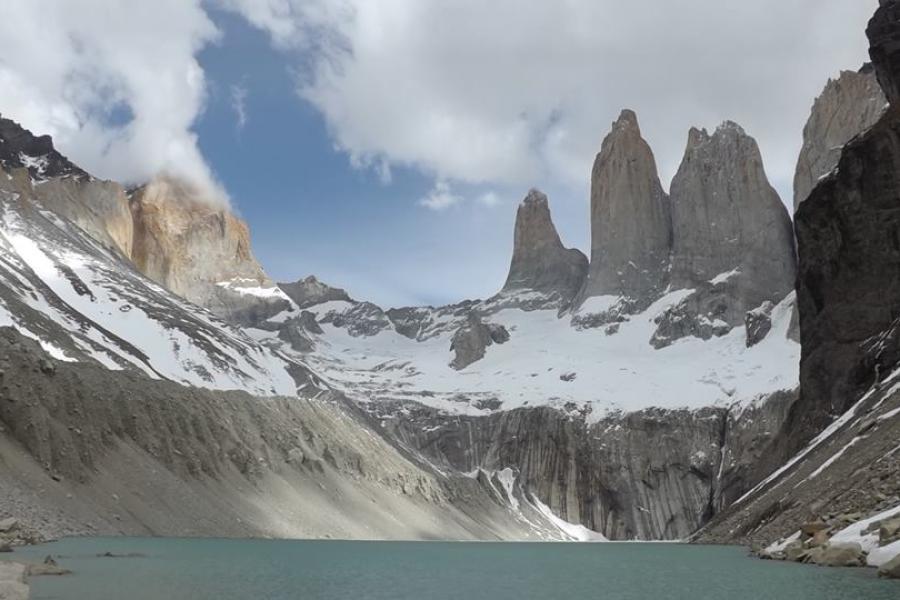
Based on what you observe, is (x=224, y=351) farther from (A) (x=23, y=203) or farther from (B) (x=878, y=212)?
(B) (x=878, y=212)

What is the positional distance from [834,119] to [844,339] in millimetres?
122239

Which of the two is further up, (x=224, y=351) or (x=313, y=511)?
(x=224, y=351)

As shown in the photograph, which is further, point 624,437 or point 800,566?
point 624,437

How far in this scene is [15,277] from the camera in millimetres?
115500

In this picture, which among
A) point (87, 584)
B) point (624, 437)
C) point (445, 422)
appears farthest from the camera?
point (445, 422)

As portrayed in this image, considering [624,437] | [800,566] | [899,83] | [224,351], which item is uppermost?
[899,83]

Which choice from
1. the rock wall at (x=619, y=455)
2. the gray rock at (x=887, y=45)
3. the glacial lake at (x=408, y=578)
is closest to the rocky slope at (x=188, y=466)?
the glacial lake at (x=408, y=578)

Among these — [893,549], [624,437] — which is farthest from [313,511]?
[624,437]

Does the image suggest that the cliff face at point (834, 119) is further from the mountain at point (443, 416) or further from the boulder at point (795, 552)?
the boulder at point (795, 552)

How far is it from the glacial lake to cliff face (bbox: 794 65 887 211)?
153m

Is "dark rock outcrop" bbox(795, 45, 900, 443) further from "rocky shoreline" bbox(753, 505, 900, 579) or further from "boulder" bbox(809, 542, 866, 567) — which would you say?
"boulder" bbox(809, 542, 866, 567)

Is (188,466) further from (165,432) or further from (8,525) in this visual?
(8,525)

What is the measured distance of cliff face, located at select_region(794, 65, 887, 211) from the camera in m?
181

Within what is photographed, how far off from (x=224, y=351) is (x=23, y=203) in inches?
1801
